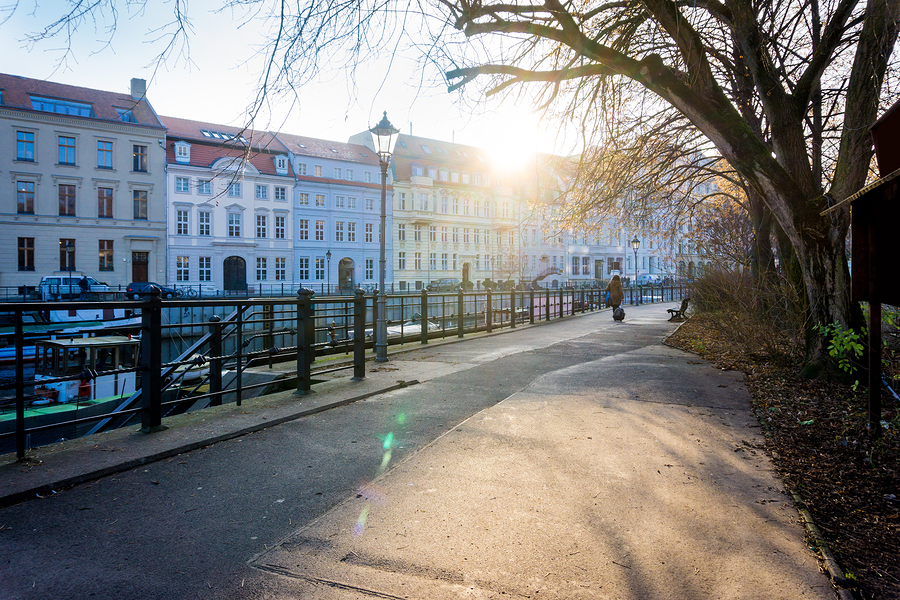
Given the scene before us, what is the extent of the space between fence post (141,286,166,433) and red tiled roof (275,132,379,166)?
5397 centimetres

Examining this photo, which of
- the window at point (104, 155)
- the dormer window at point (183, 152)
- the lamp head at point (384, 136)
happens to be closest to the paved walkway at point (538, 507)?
the lamp head at point (384, 136)

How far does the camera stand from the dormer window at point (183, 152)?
1909 inches

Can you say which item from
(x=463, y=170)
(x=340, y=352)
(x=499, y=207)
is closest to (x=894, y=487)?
(x=340, y=352)

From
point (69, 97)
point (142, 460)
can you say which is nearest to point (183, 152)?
point (69, 97)

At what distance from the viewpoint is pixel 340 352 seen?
40.2 feet

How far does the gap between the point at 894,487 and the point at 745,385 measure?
4.13 metres

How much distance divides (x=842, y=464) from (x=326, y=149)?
59.4 m

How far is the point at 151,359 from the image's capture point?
16.4 ft

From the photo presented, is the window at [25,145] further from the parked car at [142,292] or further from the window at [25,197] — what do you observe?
the parked car at [142,292]

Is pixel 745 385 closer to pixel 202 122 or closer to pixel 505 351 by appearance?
pixel 505 351

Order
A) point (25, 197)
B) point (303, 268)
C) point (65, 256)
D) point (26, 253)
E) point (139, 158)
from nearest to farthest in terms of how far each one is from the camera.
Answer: point (26, 253) → point (25, 197) → point (65, 256) → point (139, 158) → point (303, 268)

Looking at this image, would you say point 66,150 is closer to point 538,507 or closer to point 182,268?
point 182,268

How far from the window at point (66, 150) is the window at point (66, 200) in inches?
75.0

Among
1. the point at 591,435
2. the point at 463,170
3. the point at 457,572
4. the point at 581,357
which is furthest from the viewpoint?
the point at 463,170
